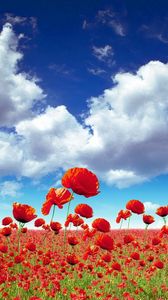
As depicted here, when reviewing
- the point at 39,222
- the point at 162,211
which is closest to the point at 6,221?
the point at 39,222

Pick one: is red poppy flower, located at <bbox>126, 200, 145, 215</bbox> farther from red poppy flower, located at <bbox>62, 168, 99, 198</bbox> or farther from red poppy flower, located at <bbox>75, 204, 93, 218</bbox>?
red poppy flower, located at <bbox>62, 168, 99, 198</bbox>

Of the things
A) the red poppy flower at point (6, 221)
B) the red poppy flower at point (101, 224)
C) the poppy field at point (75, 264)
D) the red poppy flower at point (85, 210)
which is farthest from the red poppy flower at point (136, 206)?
the red poppy flower at point (6, 221)

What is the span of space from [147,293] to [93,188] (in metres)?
3.53

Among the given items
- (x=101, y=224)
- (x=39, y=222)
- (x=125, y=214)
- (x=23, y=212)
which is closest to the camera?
(x=23, y=212)

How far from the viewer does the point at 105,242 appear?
22.3 feet

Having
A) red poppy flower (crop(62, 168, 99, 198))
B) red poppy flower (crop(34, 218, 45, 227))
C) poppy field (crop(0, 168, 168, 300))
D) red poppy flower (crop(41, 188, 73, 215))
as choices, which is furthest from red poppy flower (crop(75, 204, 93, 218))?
red poppy flower (crop(34, 218, 45, 227))

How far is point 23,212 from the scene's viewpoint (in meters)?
6.10

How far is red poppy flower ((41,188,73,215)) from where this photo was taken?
5016mm

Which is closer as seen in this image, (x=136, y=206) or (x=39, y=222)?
(x=136, y=206)

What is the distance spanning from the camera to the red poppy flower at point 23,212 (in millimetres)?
6090

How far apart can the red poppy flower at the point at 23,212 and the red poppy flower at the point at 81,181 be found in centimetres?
160

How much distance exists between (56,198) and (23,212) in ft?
4.02

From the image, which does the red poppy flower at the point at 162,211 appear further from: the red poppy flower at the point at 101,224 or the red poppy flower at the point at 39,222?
the red poppy flower at the point at 39,222

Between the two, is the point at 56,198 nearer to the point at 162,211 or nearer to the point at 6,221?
the point at 6,221
